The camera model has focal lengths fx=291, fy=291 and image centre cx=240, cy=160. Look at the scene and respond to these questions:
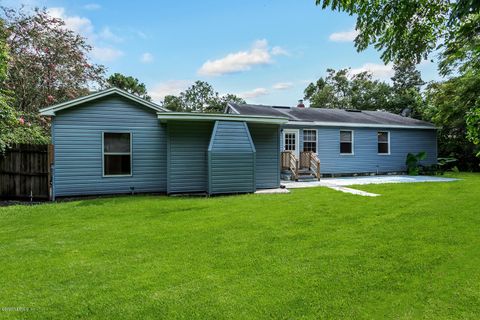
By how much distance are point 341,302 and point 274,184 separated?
7643 mm

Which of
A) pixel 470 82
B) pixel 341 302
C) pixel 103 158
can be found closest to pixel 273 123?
pixel 103 158

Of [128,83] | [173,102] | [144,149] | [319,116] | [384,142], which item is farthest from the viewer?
[173,102]

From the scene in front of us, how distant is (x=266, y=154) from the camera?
10289 millimetres

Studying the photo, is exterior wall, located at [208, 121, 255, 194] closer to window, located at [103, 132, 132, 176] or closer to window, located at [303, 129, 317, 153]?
window, located at [103, 132, 132, 176]

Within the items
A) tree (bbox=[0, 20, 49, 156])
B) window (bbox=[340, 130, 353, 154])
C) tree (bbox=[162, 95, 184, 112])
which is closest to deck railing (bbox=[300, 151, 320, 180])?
window (bbox=[340, 130, 353, 154])

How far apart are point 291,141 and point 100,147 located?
835 cm

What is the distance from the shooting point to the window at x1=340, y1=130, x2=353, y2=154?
586 inches

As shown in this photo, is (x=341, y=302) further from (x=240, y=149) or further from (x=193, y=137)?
(x=193, y=137)

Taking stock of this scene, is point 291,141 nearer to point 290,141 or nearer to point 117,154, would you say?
point 290,141

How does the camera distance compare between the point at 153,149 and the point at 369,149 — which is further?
the point at 369,149

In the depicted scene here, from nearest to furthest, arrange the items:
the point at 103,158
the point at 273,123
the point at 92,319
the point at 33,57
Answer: the point at 92,319
the point at 103,158
the point at 273,123
the point at 33,57

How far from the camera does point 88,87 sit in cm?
1588

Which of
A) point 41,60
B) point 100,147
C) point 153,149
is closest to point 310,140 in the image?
point 153,149

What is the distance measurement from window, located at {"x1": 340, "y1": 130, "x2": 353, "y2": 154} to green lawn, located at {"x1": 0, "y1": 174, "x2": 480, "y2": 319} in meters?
8.52
